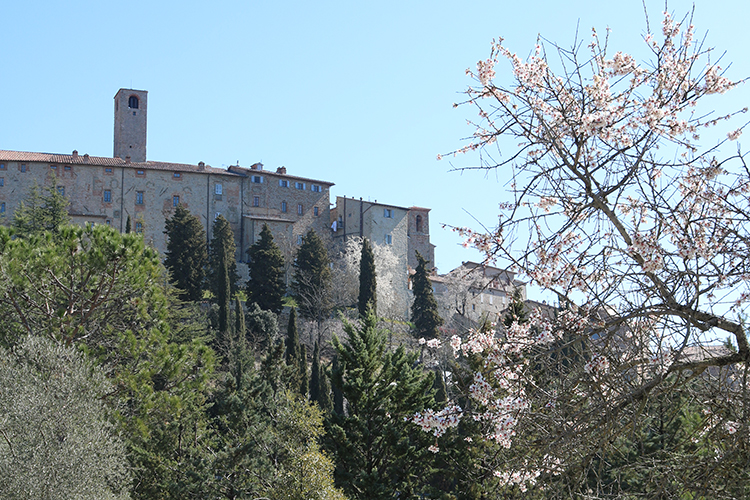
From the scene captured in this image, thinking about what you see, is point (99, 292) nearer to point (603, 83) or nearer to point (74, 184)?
point (603, 83)

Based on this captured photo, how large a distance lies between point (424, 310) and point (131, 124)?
31328 millimetres

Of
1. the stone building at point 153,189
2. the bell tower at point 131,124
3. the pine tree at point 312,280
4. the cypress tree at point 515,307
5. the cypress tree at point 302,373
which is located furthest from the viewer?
the bell tower at point 131,124

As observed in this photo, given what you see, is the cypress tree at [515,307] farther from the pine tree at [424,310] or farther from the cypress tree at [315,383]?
the pine tree at [424,310]

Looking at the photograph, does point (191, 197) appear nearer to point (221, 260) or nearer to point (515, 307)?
point (221, 260)

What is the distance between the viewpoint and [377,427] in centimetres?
2272

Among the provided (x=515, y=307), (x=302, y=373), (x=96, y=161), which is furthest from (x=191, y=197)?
(x=515, y=307)

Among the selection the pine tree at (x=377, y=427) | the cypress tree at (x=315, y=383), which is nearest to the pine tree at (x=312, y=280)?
the cypress tree at (x=315, y=383)

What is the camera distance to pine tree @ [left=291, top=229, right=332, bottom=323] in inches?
1981

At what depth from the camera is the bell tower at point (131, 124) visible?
6444cm

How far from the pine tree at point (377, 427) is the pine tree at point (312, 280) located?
2498 cm

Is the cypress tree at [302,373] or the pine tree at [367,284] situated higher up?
the pine tree at [367,284]

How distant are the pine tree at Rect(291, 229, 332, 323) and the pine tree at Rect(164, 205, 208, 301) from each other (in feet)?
21.4

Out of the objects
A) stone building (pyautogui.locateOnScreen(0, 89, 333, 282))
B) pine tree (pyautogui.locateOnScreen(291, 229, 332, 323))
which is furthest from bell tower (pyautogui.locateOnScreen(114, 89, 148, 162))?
pine tree (pyautogui.locateOnScreen(291, 229, 332, 323))

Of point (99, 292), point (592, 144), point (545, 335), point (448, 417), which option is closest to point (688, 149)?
point (592, 144)
